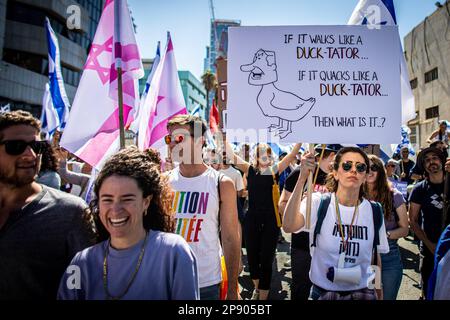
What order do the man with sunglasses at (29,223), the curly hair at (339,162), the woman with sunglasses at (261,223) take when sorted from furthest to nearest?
the woman with sunglasses at (261,223) → the curly hair at (339,162) → the man with sunglasses at (29,223)

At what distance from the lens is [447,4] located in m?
18.4

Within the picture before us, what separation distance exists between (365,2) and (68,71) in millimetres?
32517

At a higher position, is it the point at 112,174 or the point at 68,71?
the point at 68,71

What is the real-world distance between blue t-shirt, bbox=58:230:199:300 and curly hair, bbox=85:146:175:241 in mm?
207

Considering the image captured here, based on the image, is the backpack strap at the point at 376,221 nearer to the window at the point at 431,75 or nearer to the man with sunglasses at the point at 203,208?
the man with sunglasses at the point at 203,208

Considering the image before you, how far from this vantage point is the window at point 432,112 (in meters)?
20.7

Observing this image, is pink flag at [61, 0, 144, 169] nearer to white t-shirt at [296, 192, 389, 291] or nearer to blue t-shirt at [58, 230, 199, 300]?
blue t-shirt at [58, 230, 199, 300]

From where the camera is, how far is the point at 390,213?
3078 millimetres

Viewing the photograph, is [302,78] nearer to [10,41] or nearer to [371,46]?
[371,46]

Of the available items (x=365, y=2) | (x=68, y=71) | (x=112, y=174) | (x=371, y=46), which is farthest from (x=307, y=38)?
(x=68, y=71)

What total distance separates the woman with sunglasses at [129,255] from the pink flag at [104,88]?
5.60ft

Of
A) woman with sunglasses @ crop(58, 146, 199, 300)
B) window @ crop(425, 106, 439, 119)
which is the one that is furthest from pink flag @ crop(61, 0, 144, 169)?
window @ crop(425, 106, 439, 119)

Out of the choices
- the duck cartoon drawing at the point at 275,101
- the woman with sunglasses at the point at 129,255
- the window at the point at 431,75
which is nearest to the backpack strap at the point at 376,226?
the duck cartoon drawing at the point at 275,101

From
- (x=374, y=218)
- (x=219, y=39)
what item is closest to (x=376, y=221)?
(x=374, y=218)
